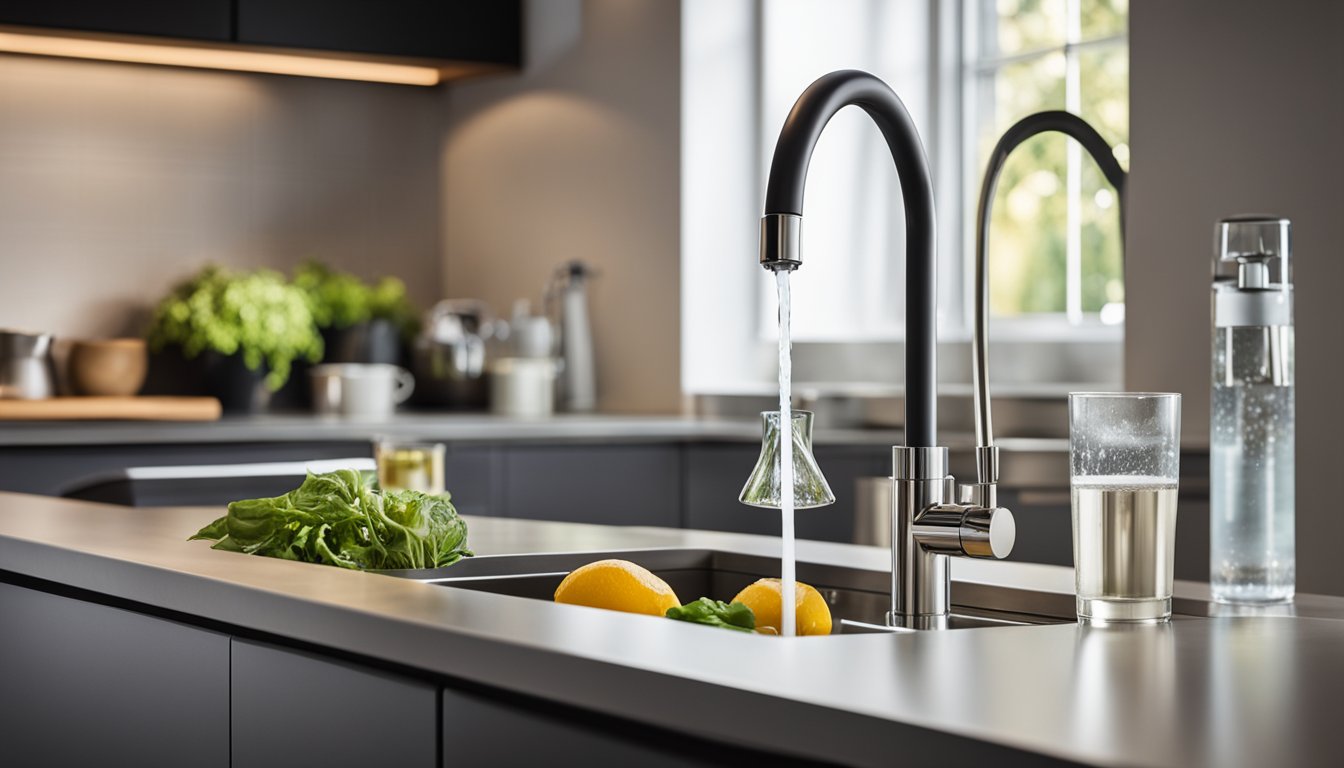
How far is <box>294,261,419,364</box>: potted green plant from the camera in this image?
4.08 m

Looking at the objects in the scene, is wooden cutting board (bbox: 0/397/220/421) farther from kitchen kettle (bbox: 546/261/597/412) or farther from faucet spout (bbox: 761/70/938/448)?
faucet spout (bbox: 761/70/938/448)

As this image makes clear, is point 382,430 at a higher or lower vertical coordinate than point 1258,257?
lower

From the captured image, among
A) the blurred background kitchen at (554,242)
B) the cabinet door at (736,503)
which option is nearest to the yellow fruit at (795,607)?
the blurred background kitchen at (554,242)

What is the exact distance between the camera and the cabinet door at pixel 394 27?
383 centimetres

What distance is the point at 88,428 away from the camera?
3.00 meters

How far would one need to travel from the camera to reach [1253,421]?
3.86ft

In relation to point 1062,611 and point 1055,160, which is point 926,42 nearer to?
point 1055,160

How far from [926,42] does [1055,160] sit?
45cm

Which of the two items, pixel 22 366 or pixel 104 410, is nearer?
pixel 104 410

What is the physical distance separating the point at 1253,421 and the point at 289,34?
10.2 feet

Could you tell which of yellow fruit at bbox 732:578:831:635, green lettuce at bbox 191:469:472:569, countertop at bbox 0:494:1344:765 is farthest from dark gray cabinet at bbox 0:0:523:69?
yellow fruit at bbox 732:578:831:635

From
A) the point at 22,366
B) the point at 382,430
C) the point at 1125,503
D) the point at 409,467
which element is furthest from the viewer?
the point at 22,366

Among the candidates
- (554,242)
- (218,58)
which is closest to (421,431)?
(554,242)

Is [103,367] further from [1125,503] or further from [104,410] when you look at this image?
[1125,503]
